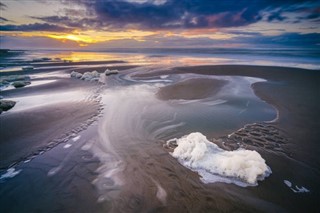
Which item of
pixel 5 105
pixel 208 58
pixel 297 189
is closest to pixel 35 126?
pixel 5 105

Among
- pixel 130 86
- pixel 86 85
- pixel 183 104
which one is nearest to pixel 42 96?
pixel 86 85

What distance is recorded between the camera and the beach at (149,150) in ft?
15.7

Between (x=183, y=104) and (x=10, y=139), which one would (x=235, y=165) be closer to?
(x=183, y=104)

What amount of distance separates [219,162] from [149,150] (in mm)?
2347

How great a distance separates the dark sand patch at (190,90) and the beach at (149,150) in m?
0.20

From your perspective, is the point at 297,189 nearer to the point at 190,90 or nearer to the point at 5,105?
the point at 190,90

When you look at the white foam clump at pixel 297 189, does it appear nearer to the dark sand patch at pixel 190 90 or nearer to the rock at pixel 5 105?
the dark sand patch at pixel 190 90

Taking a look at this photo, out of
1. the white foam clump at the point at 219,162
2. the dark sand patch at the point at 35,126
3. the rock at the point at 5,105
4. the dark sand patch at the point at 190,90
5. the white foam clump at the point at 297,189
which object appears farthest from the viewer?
the dark sand patch at the point at 190,90

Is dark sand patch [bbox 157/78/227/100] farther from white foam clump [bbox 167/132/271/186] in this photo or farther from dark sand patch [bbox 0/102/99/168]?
white foam clump [bbox 167/132/271/186]

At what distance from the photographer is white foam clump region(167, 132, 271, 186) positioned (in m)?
5.37

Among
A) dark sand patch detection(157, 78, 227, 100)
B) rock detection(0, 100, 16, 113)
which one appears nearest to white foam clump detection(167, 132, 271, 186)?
dark sand patch detection(157, 78, 227, 100)

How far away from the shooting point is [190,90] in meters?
14.8

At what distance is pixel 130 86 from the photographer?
16.8 meters

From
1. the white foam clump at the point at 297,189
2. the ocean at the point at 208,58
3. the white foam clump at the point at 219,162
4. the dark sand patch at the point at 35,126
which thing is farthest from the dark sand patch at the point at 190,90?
the ocean at the point at 208,58
